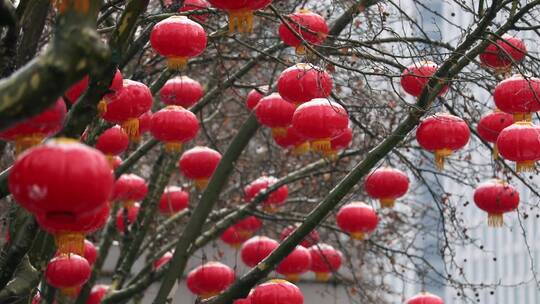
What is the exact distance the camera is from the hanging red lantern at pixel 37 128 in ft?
13.1

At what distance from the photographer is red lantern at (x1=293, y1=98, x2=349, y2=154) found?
231 inches

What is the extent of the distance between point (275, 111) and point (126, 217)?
3866mm

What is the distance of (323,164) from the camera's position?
9922mm

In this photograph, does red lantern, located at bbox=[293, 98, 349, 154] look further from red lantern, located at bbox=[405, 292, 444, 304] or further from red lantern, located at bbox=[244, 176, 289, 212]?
red lantern, located at bbox=[244, 176, 289, 212]

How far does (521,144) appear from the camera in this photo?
20.1 feet

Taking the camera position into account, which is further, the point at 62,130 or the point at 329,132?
the point at 329,132

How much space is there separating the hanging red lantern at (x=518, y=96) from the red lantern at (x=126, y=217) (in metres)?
5.08

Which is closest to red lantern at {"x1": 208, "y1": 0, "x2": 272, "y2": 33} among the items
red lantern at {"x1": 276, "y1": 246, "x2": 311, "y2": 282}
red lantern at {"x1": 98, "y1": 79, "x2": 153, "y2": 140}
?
red lantern at {"x1": 98, "y1": 79, "x2": 153, "y2": 140}

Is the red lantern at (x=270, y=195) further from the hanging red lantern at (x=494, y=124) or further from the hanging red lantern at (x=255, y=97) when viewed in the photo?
the hanging red lantern at (x=494, y=124)

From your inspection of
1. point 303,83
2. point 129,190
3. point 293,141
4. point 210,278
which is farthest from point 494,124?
point 129,190

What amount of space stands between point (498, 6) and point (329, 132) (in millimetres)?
1384

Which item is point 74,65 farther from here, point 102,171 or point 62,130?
point 62,130

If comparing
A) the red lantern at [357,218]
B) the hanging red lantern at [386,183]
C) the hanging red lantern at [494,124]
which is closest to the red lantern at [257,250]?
the red lantern at [357,218]

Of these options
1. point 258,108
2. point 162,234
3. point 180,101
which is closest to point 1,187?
point 258,108
